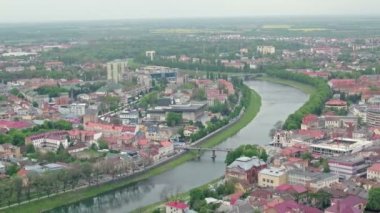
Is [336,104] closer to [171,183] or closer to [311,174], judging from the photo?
[311,174]

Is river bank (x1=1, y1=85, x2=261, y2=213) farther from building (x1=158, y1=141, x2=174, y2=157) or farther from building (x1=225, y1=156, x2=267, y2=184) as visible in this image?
building (x1=225, y1=156, x2=267, y2=184)

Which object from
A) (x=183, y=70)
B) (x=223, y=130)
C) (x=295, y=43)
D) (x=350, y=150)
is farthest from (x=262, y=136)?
(x=295, y=43)

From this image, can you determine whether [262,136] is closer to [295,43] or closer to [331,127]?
[331,127]

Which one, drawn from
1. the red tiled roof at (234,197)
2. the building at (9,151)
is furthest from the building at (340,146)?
the building at (9,151)

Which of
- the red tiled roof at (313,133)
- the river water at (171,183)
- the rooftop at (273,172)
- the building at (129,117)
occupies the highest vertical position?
the rooftop at (273,172)

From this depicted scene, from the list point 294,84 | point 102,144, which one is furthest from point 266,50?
point 102,144

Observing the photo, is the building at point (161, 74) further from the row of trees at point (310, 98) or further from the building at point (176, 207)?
the building at point (176, 207)

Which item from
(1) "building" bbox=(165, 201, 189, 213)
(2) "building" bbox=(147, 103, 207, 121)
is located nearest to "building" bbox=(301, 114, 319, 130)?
(2) "building" bbox=(147, 103, 207, 121)
